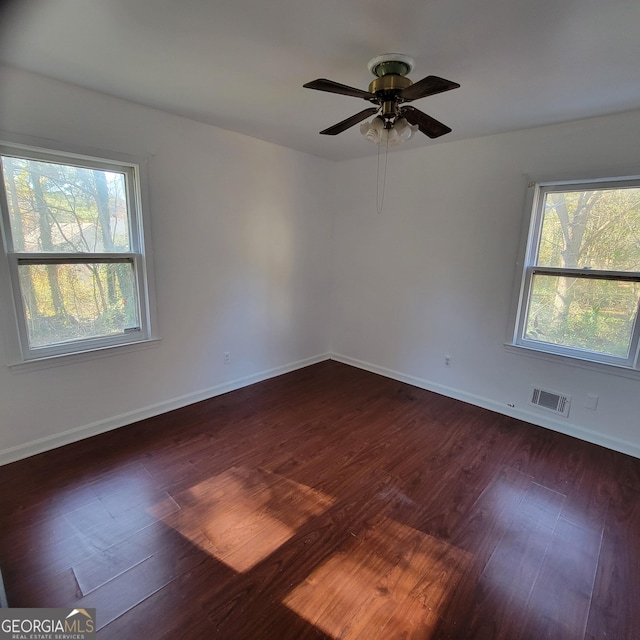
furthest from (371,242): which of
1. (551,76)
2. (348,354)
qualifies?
(551,76)

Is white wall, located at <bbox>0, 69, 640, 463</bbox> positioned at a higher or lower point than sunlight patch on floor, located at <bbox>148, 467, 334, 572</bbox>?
higher

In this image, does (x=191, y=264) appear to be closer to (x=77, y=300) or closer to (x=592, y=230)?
(x=77, y=300)

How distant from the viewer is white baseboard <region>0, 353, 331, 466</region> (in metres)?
2.33

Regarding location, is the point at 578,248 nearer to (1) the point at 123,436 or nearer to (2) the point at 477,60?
(2) the point at 477,60

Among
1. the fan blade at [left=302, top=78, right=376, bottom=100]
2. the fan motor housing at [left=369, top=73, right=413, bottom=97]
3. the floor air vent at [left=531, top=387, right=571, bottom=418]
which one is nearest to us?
the fan blade at [left=302, top=78, right=376, bottom=100]

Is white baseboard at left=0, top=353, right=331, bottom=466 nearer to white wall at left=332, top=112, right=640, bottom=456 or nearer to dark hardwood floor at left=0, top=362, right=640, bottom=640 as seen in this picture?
dark hardwood floor at left=0, top=362, right=640, bottom=640

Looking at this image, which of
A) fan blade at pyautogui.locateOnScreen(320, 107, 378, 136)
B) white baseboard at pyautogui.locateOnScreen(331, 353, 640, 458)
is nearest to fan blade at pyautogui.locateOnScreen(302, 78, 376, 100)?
fan blade at pyautogui.locateOnScreen(320, 107, 378, 136)

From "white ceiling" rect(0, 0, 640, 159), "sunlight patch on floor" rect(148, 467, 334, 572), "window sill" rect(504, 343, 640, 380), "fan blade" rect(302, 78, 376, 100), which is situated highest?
"white ceiling" rect(0, 0, 640, 159)

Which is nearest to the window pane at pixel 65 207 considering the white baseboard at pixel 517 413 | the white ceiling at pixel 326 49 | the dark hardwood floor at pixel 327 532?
the white ceiling at pixel 326 49

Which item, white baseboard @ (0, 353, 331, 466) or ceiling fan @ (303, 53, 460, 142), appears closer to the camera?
ceiling fan @ (303, 53, 460, 142)

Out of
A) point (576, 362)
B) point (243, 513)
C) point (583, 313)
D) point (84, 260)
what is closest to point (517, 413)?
point (576, 362)

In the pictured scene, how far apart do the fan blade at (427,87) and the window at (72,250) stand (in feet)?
6.64

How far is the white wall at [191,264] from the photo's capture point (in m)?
2.28

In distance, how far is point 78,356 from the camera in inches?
→ 97.5
